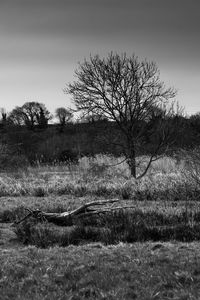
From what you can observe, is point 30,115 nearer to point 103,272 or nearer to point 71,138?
point 71,138

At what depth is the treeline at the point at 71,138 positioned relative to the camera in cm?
1457

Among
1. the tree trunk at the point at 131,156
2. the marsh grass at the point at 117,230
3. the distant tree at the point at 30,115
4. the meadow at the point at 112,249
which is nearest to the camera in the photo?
the meadow at the point at 112,249

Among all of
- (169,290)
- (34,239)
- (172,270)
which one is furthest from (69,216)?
(169,290)

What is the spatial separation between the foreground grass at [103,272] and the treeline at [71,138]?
30.0 feet

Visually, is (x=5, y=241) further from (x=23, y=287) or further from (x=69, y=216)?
(x=23, y=287)

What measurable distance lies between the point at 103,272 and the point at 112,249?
90cm

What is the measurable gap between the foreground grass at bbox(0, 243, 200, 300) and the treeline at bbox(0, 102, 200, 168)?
9.15 meters

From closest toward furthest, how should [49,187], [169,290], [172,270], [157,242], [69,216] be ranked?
[169,290] → [172,270] → [157,242] → [69,216] → [49,187]

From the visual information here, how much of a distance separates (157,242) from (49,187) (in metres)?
5.62

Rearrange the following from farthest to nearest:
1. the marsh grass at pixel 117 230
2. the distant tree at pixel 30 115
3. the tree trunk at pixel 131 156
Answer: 1. the distant tree at pixel 30 115
2. the tree trunk at pixel 131 156
3. the marsh grass at pixel 117 230

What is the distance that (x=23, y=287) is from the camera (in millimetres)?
3975

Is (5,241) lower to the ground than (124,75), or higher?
lower

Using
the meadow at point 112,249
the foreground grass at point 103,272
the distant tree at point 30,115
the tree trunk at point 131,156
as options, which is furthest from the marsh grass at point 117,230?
the distant tree at point 30,115

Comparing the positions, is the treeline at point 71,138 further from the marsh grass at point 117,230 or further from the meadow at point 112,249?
the marsh grass at point 117,230
